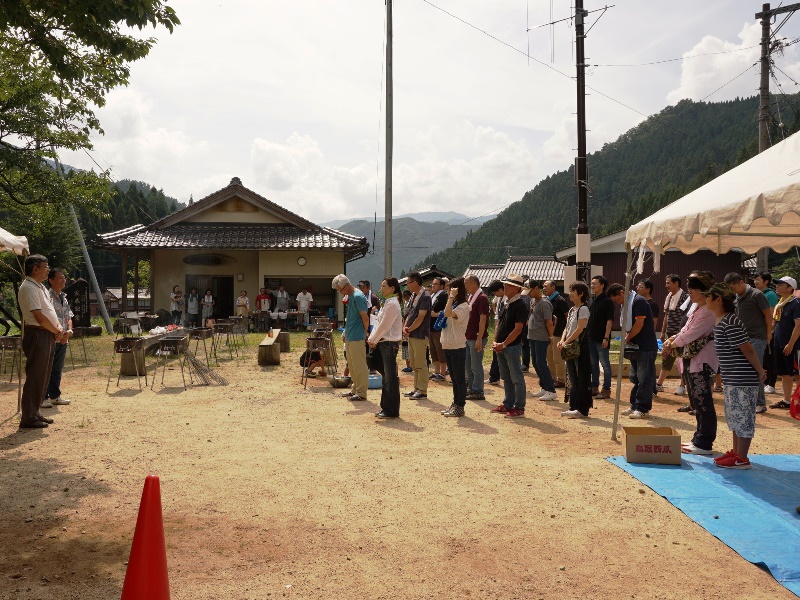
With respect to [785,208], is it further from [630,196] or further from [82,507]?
[630,196]

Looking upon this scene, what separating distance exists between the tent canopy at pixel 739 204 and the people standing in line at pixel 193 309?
18.8 m

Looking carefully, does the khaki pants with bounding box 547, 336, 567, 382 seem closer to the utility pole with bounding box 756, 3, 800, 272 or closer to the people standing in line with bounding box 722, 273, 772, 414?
the people standing in line with bounding box 722, 273, 772, 414

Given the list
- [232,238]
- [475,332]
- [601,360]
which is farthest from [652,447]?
[232,238]

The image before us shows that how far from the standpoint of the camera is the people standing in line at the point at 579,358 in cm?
789

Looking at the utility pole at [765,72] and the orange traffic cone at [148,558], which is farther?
the utility pole at [765,72]

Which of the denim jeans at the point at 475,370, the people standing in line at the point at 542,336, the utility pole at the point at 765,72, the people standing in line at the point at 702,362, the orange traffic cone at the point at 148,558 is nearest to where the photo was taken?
the orange traffic cone at the point at 148,558

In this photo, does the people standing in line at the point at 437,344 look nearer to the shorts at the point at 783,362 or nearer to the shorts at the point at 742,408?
the shorts at the point at 783,362

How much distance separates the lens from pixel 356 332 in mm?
8953

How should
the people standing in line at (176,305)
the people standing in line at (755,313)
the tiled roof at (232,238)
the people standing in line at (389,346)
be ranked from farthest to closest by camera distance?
the tiled roof at (232,238)
the people standing in line at (176,305)
the people standing in line at (389,346)
the people standing in line at (755,313)

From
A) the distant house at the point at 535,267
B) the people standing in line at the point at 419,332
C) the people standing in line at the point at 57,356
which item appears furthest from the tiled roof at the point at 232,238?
the distant house at the point at 535,267

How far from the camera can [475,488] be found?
532 cm

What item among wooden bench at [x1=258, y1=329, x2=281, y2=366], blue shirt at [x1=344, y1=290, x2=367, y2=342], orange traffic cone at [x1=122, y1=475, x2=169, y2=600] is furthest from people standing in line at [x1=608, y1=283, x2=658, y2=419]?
wooden bench at [x1=258, y1=329, x2=281, y2=366]

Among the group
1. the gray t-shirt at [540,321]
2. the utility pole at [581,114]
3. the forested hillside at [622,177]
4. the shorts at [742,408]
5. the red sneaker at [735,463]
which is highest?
the forested hillside at [622,177]

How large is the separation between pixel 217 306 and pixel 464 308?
18.2 meters
